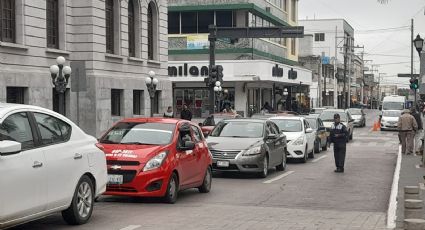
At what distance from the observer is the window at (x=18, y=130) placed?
7699 mm

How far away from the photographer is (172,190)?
38.6ft

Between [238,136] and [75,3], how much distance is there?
1565 centimetres

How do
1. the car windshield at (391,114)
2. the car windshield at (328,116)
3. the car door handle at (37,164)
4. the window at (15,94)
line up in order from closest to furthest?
the car door handle at (37,164) → the window at (15,94) → the car windshield at (328,116) → the car windshield at (391,114)

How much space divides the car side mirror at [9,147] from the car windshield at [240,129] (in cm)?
1066

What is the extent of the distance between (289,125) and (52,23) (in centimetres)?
1258

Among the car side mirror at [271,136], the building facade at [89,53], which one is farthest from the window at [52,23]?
the car side mirror at [271,136]

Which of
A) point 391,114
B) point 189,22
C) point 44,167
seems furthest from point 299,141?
point 189,22

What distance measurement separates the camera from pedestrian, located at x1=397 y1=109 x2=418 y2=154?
79.0 feet

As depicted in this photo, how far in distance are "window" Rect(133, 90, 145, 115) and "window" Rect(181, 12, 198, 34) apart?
71.9 ft

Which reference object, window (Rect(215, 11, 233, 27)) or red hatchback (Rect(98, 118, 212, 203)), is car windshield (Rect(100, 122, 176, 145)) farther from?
window (Rect(215, 11, 233, 27))

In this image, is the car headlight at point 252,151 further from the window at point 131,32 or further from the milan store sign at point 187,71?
the milan store sign at point 187,71

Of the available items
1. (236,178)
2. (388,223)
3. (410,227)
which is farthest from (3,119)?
(236,178)

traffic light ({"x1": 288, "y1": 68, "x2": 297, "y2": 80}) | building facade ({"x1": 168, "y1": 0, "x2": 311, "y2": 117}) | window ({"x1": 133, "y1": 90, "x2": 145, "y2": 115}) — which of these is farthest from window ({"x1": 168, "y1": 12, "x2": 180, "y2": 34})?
window ({"x1": 133, "y1": 90, "x2": 145, "y2": 115})

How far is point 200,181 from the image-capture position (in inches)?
522
